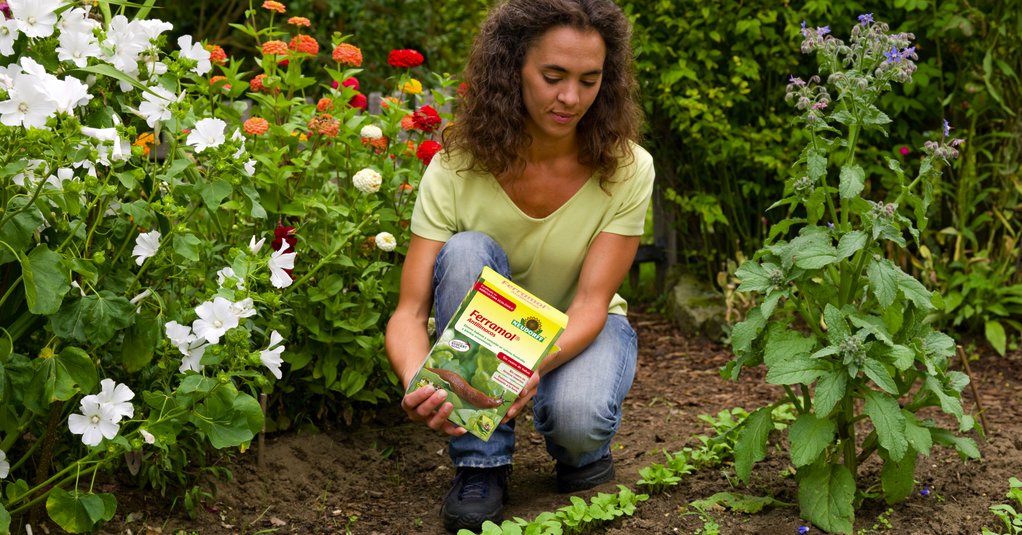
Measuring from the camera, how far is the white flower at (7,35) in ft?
6.20

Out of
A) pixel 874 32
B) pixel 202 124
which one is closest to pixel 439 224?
pixel 202 124

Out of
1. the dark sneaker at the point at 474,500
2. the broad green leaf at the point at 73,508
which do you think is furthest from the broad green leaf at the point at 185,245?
the dark sneaker at the point at 474,500

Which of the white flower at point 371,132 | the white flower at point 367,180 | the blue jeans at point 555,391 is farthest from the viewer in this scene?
the white flower at point 371,132

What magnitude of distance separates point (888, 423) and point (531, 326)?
0.73 metres

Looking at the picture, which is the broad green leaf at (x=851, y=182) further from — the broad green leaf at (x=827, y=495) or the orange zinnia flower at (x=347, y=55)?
the orange zinnia flower at (x=347, y=55)

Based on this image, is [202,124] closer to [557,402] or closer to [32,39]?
[32,39]

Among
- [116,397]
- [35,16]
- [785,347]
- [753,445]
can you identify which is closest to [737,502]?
[753,445]

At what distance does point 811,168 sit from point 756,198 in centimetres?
243

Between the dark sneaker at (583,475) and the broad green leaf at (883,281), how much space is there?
33.6 inches

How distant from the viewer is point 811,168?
86.6 inches

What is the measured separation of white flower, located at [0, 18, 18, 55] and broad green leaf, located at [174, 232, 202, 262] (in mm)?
433

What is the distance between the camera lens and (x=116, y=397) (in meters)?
1.95

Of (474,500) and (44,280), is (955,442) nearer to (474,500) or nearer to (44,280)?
(474,500)

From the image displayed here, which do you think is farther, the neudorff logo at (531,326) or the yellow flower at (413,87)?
the yellow flower at (413,87)
